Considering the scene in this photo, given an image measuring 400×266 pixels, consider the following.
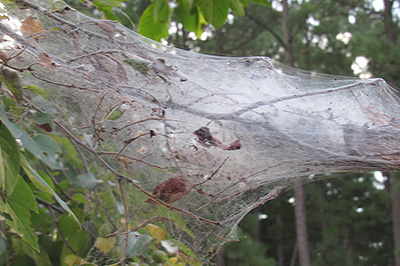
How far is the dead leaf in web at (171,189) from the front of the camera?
61.2 inches

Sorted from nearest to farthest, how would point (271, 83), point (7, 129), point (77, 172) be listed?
1. point (7, 129)
2. point (271, 83)
3. point (77, 172)

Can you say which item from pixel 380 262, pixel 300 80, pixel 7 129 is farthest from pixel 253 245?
pixel 7 129

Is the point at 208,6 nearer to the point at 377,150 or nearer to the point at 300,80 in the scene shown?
the point at 300,80

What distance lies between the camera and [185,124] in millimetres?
1751

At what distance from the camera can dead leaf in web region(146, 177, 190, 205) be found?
155cm

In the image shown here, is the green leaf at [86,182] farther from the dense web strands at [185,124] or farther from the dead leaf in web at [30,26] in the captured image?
the dead leaf in web at [30,26]

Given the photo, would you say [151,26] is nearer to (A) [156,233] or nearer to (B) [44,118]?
(B) [44,118]

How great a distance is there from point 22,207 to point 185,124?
27.0 inches

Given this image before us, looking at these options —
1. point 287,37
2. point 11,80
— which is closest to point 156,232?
point 11,80

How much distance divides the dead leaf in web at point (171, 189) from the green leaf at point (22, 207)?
42cm

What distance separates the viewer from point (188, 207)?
6.15 ft

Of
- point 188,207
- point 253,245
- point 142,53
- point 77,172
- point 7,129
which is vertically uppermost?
point 142,53

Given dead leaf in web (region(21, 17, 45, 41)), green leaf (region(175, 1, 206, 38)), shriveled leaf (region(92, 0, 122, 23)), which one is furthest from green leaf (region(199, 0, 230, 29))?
dead leaf in web (region(21, 17, 45, 41))

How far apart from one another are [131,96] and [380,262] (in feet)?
62.0
